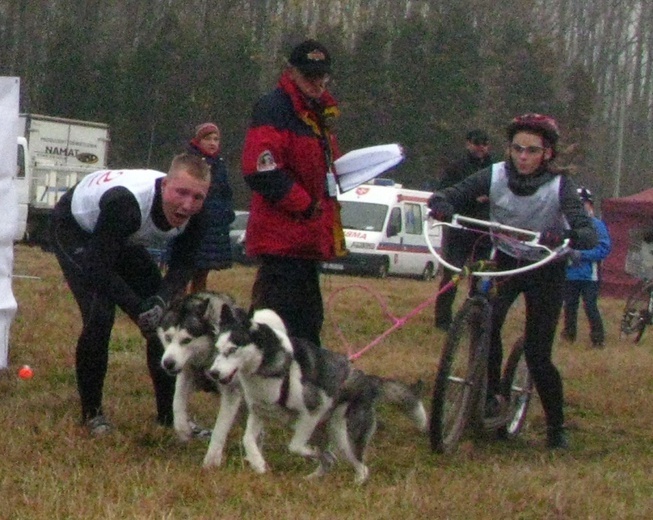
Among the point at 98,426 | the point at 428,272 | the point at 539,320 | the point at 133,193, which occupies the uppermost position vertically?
the point at 133,193

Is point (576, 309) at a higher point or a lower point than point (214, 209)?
lower

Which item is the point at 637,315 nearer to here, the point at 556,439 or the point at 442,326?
the point at 442,326

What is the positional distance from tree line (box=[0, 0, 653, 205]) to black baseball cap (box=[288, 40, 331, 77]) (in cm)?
3859

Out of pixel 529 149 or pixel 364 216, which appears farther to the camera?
pixel 364 216

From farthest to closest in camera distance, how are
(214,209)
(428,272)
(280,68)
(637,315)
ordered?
(280,68) → (428,272) → (637,315) → (214,209)

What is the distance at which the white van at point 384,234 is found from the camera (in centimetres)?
2903

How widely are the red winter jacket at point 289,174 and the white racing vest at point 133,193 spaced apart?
0.43m

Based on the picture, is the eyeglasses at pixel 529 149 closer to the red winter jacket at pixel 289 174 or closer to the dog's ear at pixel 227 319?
the red winter jacket at pixel 289 174

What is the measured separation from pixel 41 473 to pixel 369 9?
190 feet

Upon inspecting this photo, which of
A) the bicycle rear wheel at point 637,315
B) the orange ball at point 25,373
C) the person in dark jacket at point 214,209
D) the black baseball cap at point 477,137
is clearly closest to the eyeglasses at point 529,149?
the orange ball at point 25,373

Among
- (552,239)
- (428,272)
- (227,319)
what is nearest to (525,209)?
(552,239)

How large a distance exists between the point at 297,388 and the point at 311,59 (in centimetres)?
160

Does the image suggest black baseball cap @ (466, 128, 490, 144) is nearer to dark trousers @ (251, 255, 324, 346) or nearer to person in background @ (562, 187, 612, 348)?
person in background @ (562, 187, 612, 348)

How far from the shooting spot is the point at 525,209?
22.8ft
